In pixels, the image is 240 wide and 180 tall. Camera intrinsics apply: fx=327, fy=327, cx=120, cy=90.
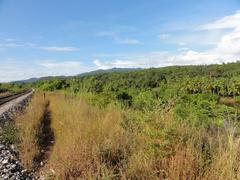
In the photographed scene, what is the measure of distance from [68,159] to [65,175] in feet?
0.94

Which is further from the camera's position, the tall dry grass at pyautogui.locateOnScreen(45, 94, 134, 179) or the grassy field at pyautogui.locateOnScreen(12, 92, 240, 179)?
the tall dry grass at pyautogui.locateOnScreen(45, 94, 134, 179)

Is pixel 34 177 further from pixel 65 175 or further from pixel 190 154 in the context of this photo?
pixel 190 154

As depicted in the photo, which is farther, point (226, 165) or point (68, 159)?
point (68, 159)

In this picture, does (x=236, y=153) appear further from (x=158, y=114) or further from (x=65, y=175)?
(x=65, y=175)

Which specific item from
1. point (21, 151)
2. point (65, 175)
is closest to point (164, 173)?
point (65, 175)

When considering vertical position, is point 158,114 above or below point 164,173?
above

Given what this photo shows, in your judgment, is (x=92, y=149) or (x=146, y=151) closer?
(x=146, y=151)

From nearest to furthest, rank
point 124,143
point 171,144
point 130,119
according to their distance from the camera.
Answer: point 171,144
point 124,143
point 130,119

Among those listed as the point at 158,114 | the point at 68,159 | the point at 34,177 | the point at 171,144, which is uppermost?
the point at 158,114

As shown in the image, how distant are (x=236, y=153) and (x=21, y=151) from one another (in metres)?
5.41

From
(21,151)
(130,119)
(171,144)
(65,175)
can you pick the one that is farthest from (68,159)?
(21,151)

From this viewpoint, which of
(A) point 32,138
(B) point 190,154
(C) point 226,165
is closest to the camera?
(C) point 226,165

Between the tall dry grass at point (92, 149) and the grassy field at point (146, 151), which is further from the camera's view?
the tall dry grass at point (92, 149)

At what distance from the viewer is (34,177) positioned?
6039mm
